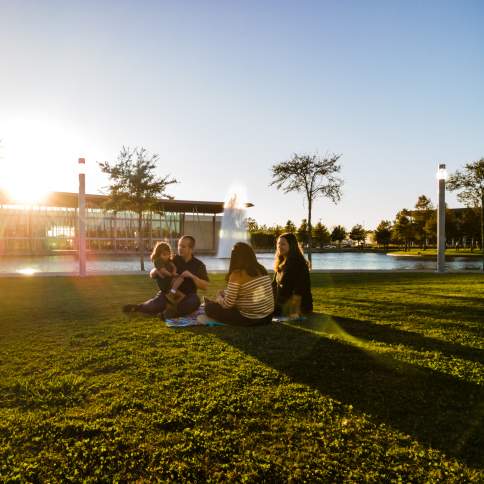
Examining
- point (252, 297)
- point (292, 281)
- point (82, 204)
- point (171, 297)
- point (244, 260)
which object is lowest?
point (171, 297)

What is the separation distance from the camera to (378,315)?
7.68 metres

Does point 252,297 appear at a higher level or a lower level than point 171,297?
higher

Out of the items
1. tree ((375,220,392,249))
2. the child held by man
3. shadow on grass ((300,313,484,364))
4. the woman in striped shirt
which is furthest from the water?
tree ((375,220,392,249))

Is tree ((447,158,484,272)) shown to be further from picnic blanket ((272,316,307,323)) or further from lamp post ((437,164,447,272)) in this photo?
picnic blanket ((272,316,307,323))

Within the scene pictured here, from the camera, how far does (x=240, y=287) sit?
6.05m

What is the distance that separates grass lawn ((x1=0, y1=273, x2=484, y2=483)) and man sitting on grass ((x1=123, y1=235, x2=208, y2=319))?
77 centimetres

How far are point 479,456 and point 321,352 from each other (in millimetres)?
2435

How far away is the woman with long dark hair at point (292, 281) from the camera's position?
6999 mm

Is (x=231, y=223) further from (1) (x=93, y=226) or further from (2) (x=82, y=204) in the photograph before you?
(2) (x=82, y=204)

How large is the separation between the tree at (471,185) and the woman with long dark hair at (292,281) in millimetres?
17349

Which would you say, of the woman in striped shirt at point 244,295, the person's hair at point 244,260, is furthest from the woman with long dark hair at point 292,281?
the person's hair at point 244,260

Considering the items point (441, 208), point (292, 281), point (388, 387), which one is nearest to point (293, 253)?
point (292, 281)

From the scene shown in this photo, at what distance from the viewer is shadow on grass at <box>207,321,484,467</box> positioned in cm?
296

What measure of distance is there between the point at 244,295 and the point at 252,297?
124mm
